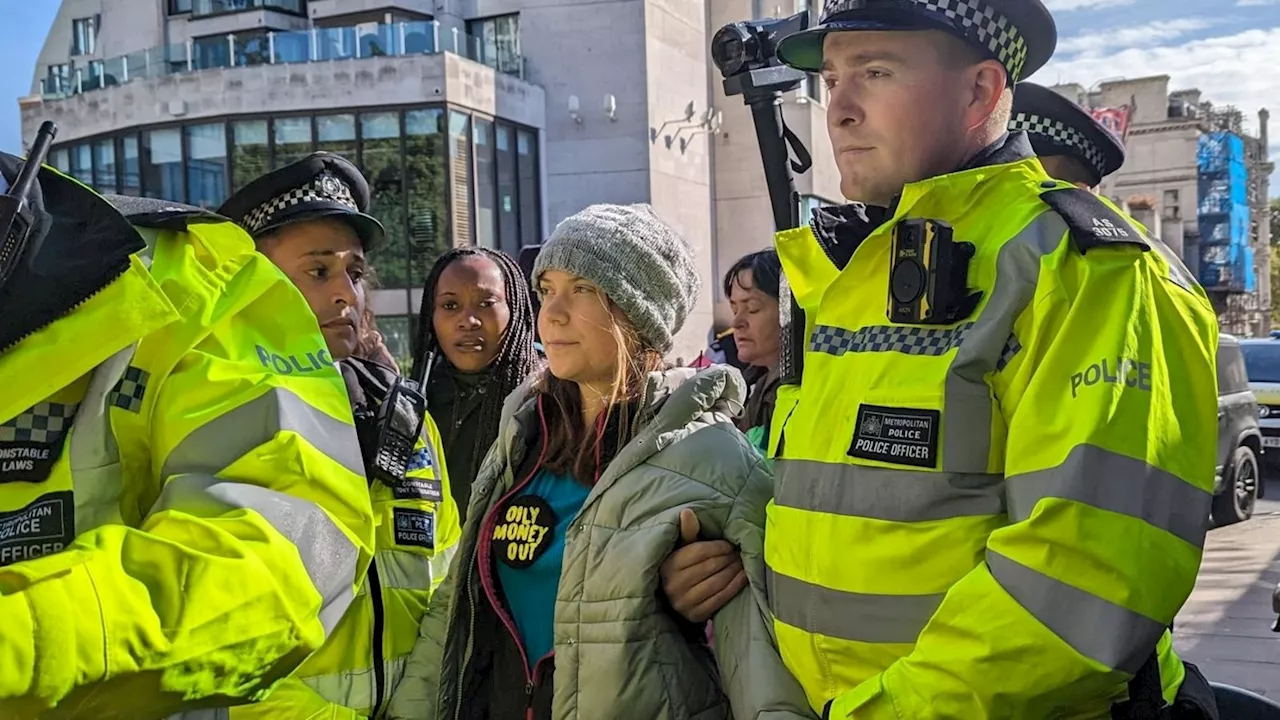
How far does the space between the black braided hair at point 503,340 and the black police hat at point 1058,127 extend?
6.35 feet

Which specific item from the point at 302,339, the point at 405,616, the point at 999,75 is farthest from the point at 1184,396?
the point at 405,616

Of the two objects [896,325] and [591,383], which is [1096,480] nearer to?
[896,325]

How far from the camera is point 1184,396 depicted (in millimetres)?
1507

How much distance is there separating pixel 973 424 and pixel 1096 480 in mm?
210

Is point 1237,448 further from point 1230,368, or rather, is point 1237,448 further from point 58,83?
point 58,83

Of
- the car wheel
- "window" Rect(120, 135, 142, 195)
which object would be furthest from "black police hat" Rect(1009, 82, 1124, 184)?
"window" Rect(120, 135, 142, 195)

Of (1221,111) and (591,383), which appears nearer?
(591,383)

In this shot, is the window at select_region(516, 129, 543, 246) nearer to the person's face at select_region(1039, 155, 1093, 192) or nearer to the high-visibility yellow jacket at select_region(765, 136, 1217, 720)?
the person's face at select_region(1039, 155, 1093, 192)

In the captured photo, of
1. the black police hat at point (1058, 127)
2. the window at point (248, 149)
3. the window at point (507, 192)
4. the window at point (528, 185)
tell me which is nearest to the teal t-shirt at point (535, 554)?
the black police hat at point (1058, 127)

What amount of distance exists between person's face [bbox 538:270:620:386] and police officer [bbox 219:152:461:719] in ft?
1.36

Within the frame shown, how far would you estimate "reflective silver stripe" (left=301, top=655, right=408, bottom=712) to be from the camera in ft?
7.43

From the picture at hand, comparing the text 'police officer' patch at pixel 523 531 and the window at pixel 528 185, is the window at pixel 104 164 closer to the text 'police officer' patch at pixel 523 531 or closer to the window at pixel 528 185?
the window at pixel 528 185

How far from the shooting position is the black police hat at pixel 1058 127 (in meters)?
3.18

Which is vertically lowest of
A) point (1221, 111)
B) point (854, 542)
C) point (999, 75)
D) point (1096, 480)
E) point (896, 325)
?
point (854, 542)
